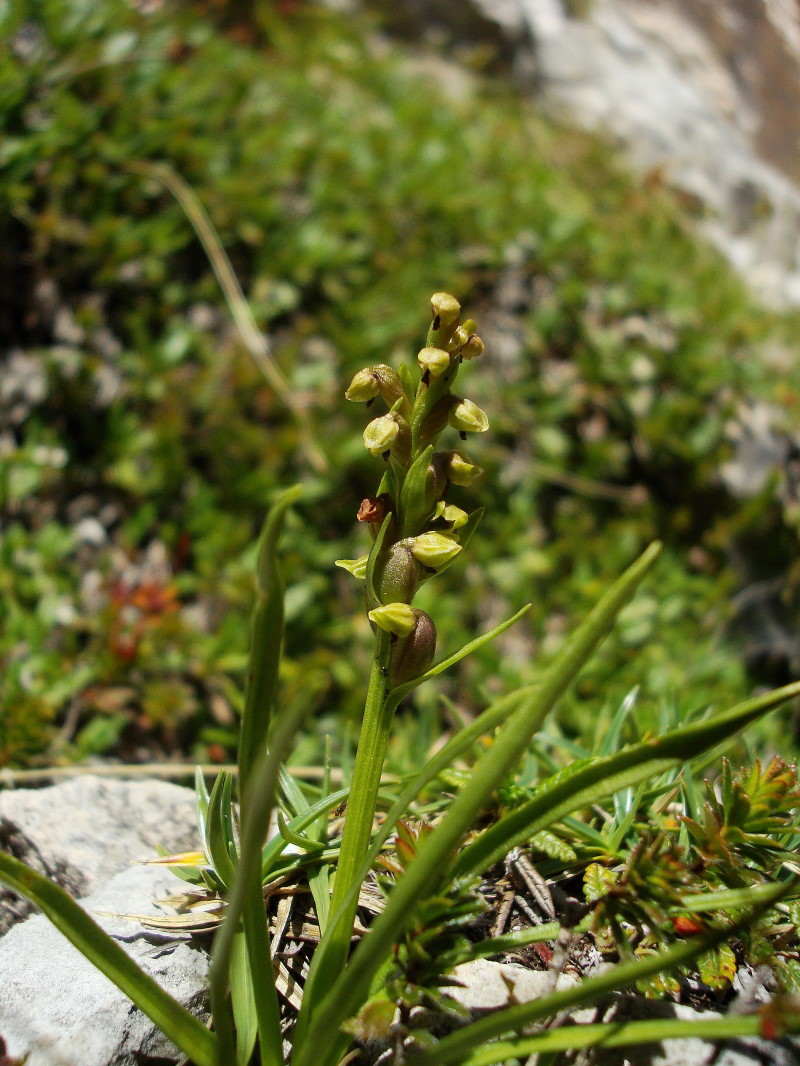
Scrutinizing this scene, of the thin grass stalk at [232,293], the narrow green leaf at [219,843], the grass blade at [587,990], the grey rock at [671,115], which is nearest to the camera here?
the grass blade at [587,990]

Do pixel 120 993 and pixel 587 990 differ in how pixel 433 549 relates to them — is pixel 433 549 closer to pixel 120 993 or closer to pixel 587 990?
pixel 587 990

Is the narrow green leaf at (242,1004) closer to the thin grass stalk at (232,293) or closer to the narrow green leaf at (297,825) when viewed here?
the narrow green leaf at (297,825)

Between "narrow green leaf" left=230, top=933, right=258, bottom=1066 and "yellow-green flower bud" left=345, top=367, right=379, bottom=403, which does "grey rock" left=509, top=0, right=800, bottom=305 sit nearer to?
"yellow-green flower bud" left=345, top=367, right=379, bottom=403

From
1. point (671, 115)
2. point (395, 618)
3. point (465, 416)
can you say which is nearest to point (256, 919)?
point (395, 618)

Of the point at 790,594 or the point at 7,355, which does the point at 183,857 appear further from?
the point at 790,594

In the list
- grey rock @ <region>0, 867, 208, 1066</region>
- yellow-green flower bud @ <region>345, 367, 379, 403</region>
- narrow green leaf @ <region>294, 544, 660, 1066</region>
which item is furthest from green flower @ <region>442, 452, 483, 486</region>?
grey rock @ <region>0, 867, 208, 1066</region>

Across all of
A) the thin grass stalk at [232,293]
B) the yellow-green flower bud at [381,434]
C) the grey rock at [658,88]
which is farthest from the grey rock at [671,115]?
the yellow-green flower bud at [381,434]
